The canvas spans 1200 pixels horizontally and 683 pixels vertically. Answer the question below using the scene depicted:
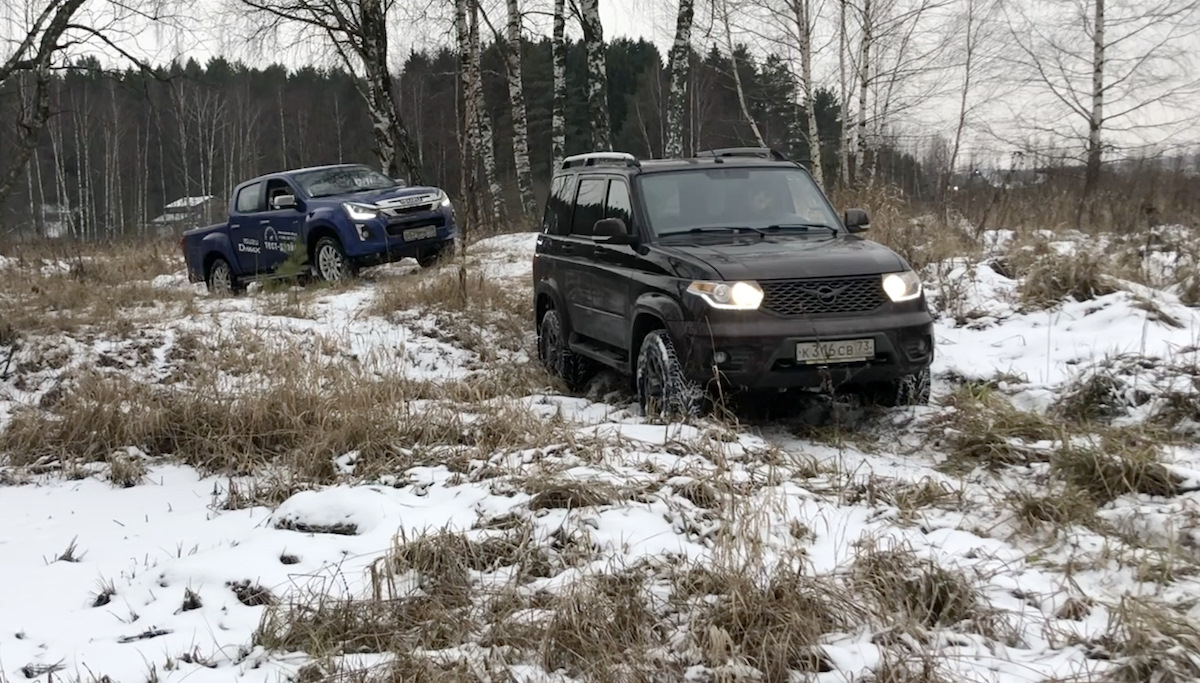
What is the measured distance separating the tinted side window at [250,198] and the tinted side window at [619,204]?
8149mm

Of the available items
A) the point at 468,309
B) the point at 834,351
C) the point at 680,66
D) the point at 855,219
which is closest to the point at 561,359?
the point at 468,309

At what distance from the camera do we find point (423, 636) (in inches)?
129

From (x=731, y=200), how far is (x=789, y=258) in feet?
3.72

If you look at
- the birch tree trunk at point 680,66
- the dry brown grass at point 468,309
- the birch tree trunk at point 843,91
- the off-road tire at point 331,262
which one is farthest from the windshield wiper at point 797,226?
the birch tree trunk at point 843,91

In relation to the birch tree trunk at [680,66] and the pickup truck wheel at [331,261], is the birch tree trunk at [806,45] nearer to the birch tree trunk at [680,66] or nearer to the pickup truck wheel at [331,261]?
the birch tree trunk at [680,66]

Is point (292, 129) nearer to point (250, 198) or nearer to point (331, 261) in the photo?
point (250, 198)

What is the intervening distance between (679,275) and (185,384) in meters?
3.86

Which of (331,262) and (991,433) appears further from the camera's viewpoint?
→ (331,262)

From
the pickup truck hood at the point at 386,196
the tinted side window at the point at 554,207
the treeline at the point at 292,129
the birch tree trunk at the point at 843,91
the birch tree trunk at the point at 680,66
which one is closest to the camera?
the tinted side window at the point at 554,207

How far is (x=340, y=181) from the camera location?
43.2 feet

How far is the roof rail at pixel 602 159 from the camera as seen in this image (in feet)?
23.2

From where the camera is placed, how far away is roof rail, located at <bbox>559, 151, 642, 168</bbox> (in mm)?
7080

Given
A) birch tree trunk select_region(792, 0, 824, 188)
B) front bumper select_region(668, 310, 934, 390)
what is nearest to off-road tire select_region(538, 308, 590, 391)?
front bumper select_region(668, 310, 934, 390)

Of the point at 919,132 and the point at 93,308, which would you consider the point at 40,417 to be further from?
the point at 919,132
